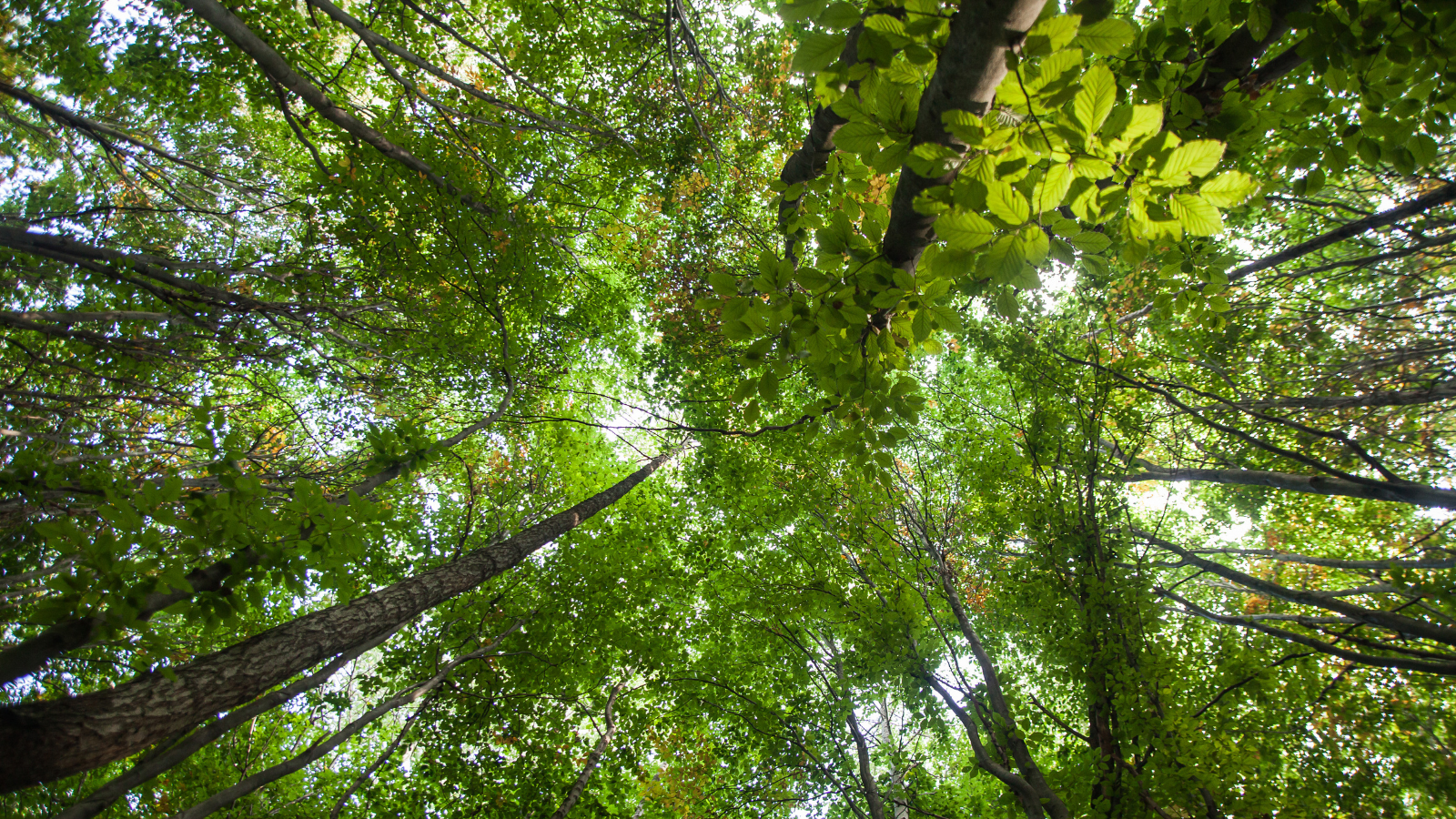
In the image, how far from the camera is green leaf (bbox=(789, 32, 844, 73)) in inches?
43.8

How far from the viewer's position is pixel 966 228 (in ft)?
3.44

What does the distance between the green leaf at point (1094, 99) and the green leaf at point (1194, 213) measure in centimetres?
28

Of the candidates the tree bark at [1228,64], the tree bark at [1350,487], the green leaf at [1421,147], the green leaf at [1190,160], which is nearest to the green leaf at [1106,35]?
the green leaf at [1190,160]

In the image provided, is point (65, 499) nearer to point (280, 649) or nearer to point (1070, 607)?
point (280, 649)

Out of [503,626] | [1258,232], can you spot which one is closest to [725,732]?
[503,626]

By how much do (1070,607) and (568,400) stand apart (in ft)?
28.2

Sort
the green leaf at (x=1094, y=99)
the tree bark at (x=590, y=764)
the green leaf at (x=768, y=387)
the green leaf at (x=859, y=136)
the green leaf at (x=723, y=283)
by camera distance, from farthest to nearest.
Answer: the tree bark at (x=590, y=764)
the green leaf at (x=768, y=387)
the green leaf at (x=723, y=283)
the green leaf at (x=859, y=136)
the green leaf at (x=1094, y=99)

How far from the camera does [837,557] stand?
5426 millimetres

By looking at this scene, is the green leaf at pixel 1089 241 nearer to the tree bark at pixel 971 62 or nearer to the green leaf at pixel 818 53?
the tree bark at pixel 971 62

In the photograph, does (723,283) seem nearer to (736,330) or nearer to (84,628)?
(736,330)

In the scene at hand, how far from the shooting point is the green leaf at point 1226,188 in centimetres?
103

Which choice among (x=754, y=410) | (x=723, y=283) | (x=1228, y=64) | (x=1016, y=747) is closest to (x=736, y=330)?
(x=723, y=283)

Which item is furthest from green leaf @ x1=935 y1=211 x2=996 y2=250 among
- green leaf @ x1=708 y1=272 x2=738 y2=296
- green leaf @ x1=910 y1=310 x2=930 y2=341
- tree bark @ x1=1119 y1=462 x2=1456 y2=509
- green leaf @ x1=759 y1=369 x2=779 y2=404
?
tree bark @ x1=1119 y1=462 x2=1456 y2=509

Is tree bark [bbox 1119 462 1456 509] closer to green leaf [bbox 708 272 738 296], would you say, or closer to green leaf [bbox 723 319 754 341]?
green leaf [bbox 723 319 754 341]
